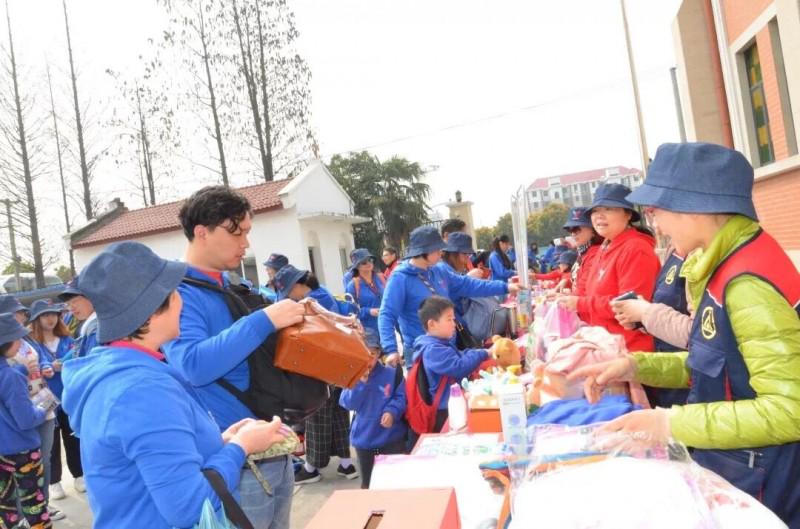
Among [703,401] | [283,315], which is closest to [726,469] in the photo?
[703,401]

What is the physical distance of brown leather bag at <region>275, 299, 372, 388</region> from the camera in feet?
6.89

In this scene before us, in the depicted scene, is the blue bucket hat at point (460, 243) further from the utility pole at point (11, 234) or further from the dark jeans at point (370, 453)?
the utility pole at point (11, 234)

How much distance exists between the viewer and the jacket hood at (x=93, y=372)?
1.50 meters

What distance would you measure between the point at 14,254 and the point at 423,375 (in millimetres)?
23420

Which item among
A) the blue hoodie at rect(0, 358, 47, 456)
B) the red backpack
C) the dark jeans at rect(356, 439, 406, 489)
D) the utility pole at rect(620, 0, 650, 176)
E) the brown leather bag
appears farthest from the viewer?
the utility pole at rect(620, 0, 650, 176)

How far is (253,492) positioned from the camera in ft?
6.84

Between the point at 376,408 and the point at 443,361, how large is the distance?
58 centimetres

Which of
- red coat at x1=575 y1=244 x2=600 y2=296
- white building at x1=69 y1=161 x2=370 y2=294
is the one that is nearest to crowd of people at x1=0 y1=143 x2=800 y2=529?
red coat at x1=575 y1=244 x2=600 y2=296

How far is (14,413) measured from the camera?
4.04 m

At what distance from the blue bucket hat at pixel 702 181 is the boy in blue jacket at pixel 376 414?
2464 mm

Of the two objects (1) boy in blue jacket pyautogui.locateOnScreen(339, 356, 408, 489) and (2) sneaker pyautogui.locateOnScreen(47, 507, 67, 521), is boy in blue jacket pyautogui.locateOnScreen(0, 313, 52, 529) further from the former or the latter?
(1) boy in blue jacket pyautogui.locateOnScreen(339, 356, 408, 489)

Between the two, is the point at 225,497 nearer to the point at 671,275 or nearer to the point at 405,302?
the point at 671,275

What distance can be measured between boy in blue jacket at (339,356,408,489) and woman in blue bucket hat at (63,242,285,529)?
80.6 inches

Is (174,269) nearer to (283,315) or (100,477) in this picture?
(283,315)
